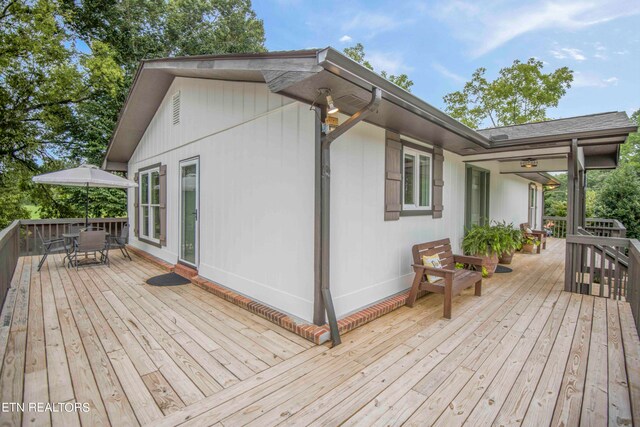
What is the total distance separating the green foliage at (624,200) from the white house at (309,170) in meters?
7.08

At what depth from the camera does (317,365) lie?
2.46 m

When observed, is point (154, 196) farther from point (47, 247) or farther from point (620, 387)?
point (620, 387)

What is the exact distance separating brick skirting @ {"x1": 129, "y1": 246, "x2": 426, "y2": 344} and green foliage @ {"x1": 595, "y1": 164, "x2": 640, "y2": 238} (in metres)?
11.6

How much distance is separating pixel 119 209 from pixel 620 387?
13.6 metres

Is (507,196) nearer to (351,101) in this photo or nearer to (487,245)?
(487,245)

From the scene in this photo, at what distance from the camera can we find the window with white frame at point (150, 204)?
263 inches

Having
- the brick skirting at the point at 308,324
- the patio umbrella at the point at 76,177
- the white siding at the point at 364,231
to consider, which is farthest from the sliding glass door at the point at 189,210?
the white siding at the point at 364,231

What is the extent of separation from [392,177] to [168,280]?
13.1ft

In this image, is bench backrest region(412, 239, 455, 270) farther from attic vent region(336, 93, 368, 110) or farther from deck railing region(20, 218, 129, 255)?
deck railing region(20, 218, 129, 255)

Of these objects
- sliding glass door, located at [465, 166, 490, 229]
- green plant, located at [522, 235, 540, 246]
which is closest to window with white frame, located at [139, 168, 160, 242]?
sliding glass door, located at [465, 166, 490, 229]

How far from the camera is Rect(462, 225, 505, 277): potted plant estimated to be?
531 cm

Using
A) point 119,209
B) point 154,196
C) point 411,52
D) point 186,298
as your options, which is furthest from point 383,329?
point 411,52

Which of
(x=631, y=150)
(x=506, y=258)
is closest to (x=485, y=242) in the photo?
(x=506, y=258)

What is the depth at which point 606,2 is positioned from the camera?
29.8 ft
